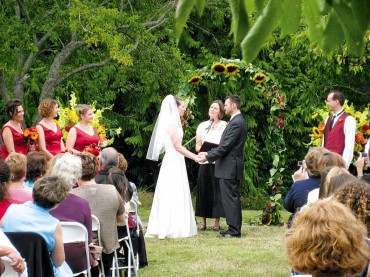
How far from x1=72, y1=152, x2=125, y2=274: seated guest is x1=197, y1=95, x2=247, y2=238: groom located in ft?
14.2

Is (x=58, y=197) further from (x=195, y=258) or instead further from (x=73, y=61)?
(x=73, y=61)

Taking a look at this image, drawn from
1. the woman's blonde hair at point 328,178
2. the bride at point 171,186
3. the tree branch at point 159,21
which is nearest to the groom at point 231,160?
the bride at point 171,186

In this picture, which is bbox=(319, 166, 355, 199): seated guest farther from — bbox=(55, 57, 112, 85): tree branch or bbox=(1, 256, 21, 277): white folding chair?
bbox=(55, 57, 112, 85): tree branch

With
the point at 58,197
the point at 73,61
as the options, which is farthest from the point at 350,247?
the point at 73,61

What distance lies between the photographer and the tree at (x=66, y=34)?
14664 mm

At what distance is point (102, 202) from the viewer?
265 inches

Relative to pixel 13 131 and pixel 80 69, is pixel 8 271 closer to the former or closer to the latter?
pixel 13 131

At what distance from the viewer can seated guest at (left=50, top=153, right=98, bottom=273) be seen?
18.5 ft

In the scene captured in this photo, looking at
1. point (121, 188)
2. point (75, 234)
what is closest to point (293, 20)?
point (75, 234)

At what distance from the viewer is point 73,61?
18203mm

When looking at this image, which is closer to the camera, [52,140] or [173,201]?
[52,140]

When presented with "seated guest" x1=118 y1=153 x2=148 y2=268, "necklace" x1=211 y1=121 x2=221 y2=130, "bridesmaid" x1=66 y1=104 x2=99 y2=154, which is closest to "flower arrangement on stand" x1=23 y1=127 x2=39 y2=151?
"bridesmaid" x1=66 y1=104 x2=99 y2=154

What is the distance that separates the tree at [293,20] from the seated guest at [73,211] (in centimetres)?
339

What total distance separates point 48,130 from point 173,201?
6.84 ft
